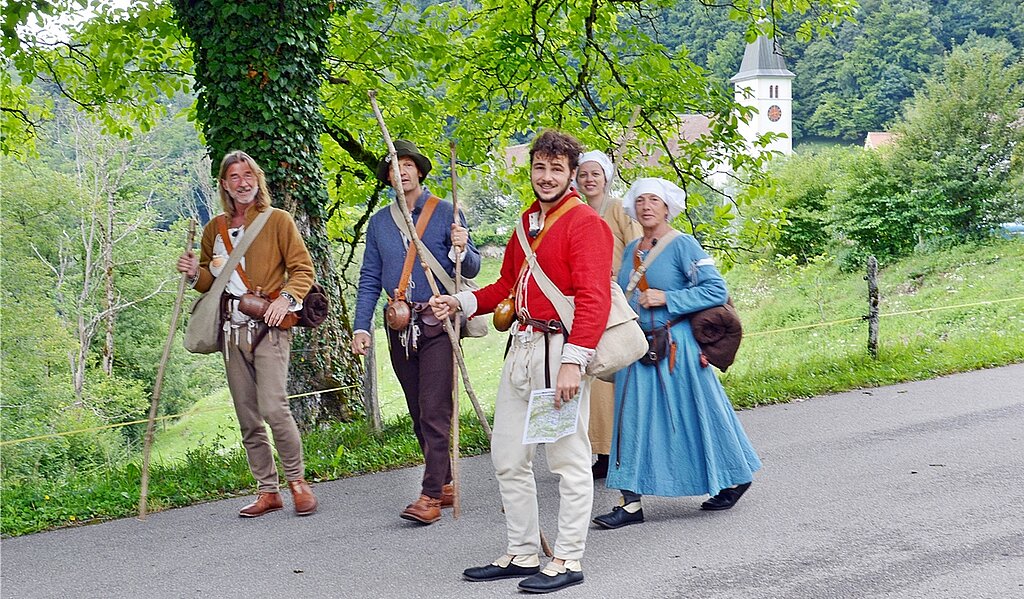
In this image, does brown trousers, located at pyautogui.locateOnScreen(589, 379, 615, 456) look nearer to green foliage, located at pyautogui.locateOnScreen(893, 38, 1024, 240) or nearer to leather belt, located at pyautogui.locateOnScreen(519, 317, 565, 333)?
leather belt, located at pyautogui.locateOnScreen(519, 317, 565, 333)

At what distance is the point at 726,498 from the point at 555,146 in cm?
244

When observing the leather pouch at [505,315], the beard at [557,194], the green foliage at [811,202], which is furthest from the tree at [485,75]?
the green foliage at [811,202]

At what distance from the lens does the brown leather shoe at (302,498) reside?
245 inches

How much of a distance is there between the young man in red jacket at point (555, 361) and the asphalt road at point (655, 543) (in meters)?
0.17

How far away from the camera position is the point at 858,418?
28.5 feet

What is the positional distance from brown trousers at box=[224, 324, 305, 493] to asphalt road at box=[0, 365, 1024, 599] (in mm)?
328

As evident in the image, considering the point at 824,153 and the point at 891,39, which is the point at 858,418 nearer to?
the point at 824,153

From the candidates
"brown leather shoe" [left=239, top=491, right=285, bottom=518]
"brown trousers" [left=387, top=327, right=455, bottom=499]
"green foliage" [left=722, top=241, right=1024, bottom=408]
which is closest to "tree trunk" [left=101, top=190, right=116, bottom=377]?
"green foliage" [left=722, top=241, right=1024, bottom=408]

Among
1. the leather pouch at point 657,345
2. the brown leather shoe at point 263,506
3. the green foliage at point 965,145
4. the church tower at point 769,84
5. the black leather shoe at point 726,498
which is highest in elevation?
the church tower at point 769,84

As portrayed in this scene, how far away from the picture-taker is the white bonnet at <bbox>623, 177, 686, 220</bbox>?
6.05 meters

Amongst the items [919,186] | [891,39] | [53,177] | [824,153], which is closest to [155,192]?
[53,177]

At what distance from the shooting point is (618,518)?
18.9ft

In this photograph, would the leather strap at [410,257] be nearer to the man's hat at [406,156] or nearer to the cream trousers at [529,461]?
the man's hat at [406,156]

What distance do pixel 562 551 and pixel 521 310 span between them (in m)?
1.08
